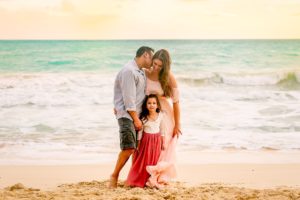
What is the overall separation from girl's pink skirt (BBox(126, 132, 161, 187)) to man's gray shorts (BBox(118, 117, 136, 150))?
257 mm

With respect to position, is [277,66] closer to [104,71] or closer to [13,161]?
[104,71]

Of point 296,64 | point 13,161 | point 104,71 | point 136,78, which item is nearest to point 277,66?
point 296,64

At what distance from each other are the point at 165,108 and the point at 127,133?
2.02ft

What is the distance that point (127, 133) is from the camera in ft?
18.9

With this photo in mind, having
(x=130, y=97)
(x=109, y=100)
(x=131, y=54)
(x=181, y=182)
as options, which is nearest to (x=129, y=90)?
(x=130, y=97)

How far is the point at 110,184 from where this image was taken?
20.1 ft

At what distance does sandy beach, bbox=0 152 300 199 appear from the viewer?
18.9 feet

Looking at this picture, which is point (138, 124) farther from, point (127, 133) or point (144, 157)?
point (144, 157)

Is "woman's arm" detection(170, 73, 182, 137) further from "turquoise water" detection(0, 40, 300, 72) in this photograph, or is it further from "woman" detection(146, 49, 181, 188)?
"turquoise water" detection(0, 40, 300, 72)

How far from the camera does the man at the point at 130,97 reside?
18.7ft

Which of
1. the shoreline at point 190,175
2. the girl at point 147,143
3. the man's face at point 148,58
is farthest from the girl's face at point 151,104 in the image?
the shoreline at point 190,175

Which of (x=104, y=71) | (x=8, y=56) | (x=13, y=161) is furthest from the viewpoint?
(x=8, y=56)

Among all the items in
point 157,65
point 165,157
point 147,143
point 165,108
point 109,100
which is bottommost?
point 109,100
